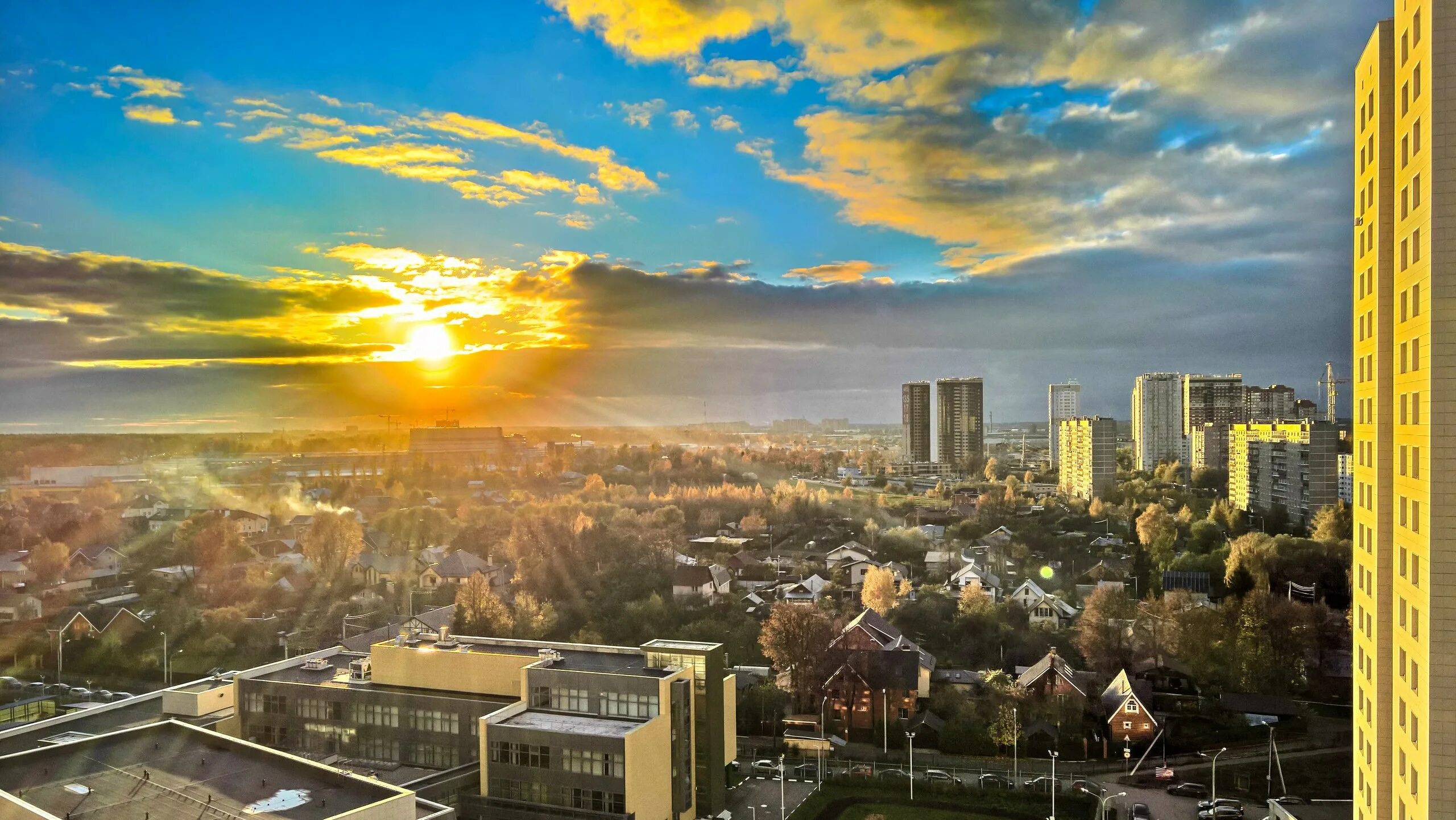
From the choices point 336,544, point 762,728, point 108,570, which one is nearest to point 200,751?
point 762,728

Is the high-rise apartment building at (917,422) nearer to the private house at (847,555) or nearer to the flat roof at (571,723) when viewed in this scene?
the private house at (847,555)

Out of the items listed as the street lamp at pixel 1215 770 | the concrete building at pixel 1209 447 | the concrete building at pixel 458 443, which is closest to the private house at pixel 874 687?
the street lamp at pixel 1215 770

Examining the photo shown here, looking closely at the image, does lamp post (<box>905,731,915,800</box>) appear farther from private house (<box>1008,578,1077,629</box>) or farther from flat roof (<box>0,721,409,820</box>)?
flat roof (<box>0,721,409,820</box>)

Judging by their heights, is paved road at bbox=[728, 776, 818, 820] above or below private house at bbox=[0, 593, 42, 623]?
below

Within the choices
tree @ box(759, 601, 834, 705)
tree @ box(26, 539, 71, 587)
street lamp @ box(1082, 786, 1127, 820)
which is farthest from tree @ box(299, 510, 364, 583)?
street lamp @ box(1082, 786, 1127, 820)

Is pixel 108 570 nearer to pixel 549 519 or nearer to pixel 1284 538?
pixel 549 519

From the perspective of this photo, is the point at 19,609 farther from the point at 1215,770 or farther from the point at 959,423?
the point at 959,423
